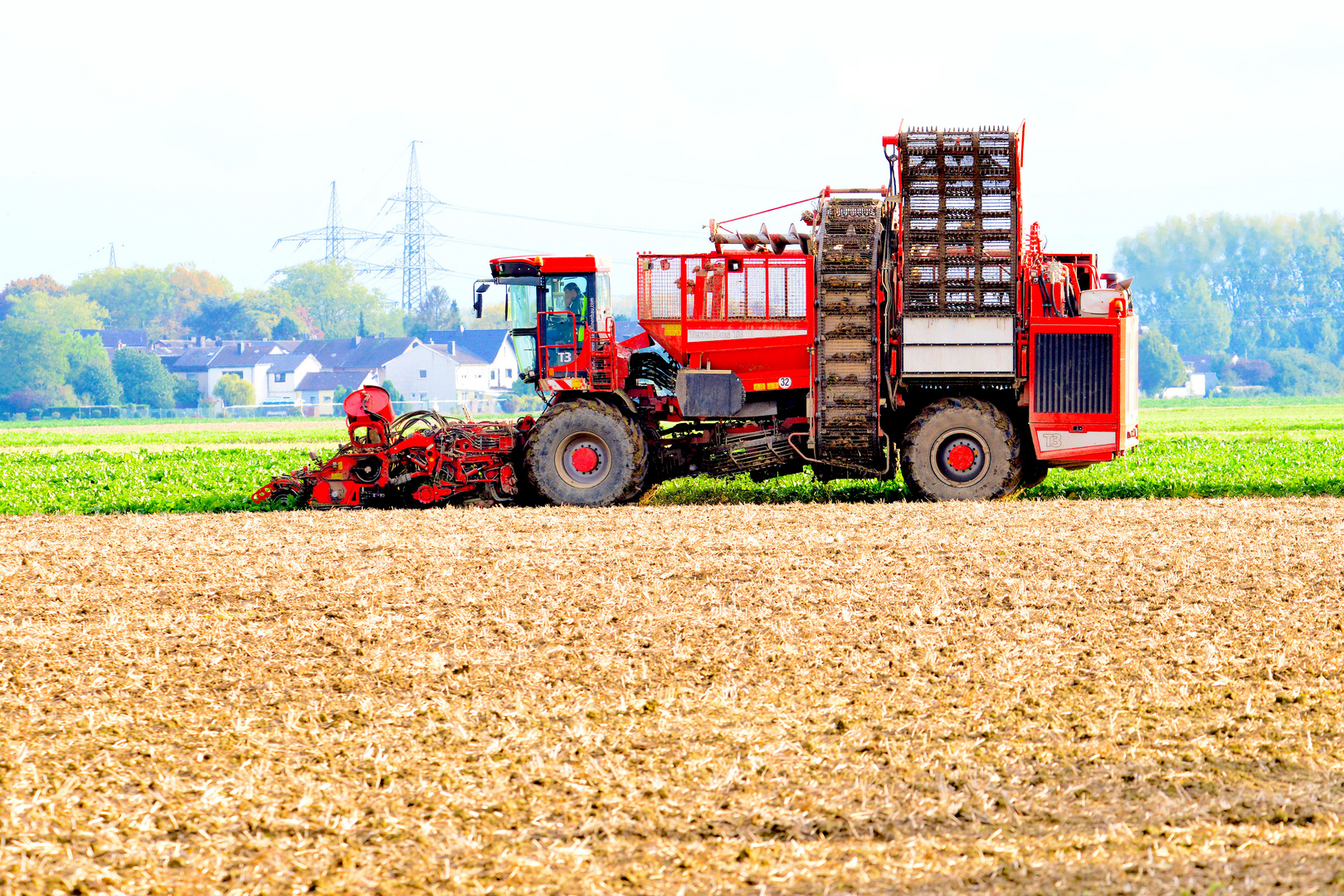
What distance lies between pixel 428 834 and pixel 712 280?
11158mm

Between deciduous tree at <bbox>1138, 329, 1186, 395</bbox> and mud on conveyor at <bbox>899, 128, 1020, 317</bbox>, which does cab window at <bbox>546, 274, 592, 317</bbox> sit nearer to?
mud on conveyor at <bbox>899, 128, 1020, 317</bbox>

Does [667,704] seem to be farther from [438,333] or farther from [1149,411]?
[438,333]

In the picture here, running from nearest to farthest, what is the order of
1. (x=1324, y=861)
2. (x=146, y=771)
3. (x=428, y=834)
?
1. (x=1324, y=861)
2. (x=428, y=834)
3. (x=146, y=771)

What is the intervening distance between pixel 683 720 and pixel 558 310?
1016 cm

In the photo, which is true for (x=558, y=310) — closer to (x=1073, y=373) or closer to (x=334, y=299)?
(x=1073, y=373)

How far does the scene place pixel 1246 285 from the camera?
116m

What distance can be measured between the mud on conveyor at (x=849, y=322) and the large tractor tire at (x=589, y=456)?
229 centimetres

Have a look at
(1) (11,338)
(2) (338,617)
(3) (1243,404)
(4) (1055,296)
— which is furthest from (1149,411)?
(1) (11,338)

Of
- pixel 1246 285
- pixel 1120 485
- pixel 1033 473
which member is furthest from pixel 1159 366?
pixel 1033 473

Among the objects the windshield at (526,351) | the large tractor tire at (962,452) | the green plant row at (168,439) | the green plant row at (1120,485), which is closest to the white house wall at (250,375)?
the green plant row at (168,439)

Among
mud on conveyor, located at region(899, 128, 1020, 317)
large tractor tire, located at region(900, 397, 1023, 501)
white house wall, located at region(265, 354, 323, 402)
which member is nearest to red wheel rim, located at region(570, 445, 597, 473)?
large tractor tire, located at region(900, 397, 1023, 501)

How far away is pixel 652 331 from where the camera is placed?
1587 centimetres

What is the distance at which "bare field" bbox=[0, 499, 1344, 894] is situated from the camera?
4922 mm

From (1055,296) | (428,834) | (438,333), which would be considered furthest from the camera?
(438,333)
